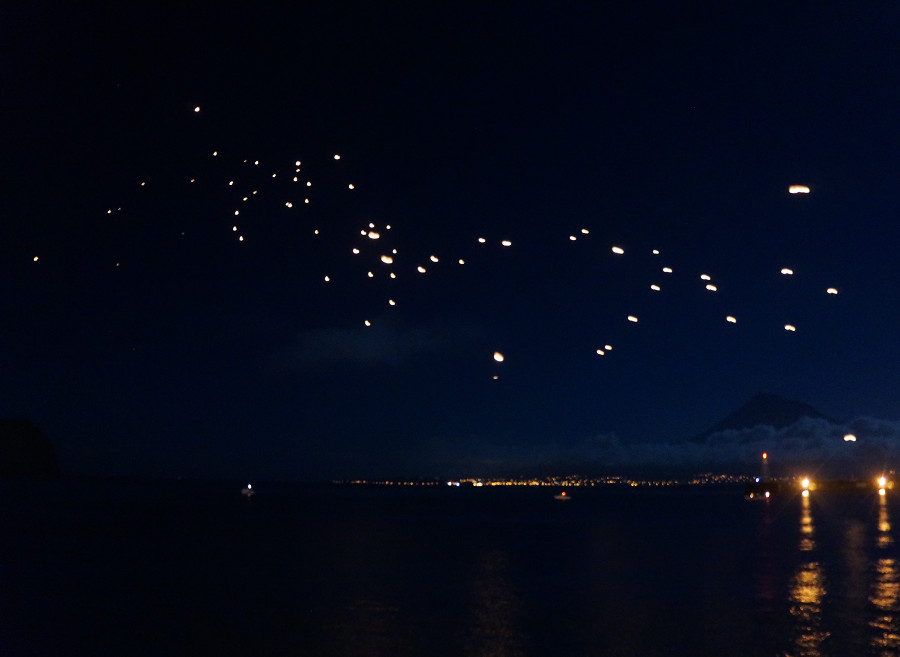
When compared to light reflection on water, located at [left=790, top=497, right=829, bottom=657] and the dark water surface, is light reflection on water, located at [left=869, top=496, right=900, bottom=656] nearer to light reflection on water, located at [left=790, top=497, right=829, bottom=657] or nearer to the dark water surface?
the dark water surface

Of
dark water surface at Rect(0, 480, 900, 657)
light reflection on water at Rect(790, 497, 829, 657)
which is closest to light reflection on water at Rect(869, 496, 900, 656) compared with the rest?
dark water surface at Rect(0, 480, 900, 657)

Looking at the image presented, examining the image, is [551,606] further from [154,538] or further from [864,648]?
[154,538]

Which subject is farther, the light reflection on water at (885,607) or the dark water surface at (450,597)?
the dark water surface at (450,597)

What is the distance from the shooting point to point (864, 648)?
1655cm

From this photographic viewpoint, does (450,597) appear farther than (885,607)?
Yes

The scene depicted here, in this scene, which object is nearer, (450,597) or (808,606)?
(808,606)

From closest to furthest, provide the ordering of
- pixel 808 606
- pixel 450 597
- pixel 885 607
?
pixel 885 607, pixel 808 606, pixel 450 597

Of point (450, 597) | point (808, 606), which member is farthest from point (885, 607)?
point (450, 597)

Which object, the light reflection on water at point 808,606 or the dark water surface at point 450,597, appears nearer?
the light reflection on water at point 808,606

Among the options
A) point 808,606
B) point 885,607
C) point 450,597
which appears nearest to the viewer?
point 885,607

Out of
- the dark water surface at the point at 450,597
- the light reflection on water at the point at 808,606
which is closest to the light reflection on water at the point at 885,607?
the dark water surface at the point at 450,597

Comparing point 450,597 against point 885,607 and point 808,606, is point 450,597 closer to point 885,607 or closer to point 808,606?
point 808,606

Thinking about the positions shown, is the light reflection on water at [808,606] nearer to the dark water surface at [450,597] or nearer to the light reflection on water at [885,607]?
the dark water surface at [450,597]

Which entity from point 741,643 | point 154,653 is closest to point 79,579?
point 154,653
